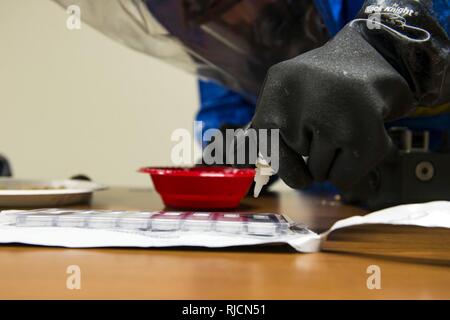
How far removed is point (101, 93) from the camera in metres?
1.43

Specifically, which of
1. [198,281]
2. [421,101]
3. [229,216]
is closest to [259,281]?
[198,281]

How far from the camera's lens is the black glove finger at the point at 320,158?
1.10 feet

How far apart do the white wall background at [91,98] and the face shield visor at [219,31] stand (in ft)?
1.75

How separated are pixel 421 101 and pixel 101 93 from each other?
1186 millimetres

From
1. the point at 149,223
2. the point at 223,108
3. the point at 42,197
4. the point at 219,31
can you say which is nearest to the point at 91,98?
the point at 223,108

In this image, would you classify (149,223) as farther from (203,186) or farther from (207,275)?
(203,186)

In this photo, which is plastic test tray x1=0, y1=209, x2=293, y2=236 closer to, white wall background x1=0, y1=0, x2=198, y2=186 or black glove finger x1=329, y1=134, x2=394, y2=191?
black glove finger x1=329, y1=134, x2=394, y2=191

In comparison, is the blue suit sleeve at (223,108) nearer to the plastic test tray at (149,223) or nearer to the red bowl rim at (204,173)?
the red bowl rim at (204,173)

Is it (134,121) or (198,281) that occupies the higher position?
(134,121)

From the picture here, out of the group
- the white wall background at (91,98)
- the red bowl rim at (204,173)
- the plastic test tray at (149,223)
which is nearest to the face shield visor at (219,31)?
the red bowl rim at (204,173)

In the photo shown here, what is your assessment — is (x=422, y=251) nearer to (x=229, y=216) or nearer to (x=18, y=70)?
(x=229, y=216)

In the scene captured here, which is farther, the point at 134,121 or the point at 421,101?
the point at 134,121
